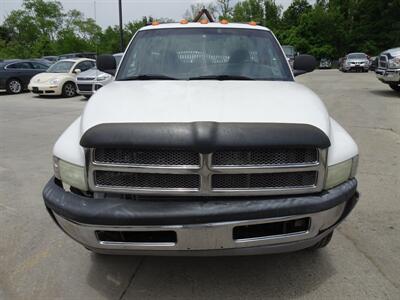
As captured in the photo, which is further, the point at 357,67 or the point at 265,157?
the point at 357,67

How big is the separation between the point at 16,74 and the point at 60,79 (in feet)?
10.9

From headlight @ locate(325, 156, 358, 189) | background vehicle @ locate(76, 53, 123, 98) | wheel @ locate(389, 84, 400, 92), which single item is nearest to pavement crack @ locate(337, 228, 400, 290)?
headlight @ locate(325, 156, 358, 189)

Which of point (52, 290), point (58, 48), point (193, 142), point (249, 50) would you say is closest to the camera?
point (193, 142)

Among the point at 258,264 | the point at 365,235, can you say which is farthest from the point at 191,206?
the point at 365,235

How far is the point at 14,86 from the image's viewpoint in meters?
18.2

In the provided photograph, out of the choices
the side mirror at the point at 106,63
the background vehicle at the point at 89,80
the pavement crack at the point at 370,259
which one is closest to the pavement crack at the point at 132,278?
the pavement crack at the point at 370,259

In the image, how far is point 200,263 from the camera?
10.8ft

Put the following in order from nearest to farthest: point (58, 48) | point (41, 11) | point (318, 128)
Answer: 1. point (318, 128)
2. point (58, 48)
3. point (41, 11)

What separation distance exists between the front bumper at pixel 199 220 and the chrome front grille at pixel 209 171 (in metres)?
0.07

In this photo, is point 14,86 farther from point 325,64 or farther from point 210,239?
point 325,64

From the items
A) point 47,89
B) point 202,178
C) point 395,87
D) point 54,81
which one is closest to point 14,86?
point 47,89

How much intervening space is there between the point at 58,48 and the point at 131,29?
52.7ft

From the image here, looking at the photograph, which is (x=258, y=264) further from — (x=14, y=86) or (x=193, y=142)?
(x=14, y=86)

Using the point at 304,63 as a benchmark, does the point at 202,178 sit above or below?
below
